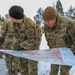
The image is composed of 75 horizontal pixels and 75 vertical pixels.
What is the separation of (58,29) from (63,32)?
123mm

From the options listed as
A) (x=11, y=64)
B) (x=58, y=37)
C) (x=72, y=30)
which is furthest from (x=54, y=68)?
(x=11, y=64)

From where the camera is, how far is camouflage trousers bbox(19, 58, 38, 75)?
274 inches

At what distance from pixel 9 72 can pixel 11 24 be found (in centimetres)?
156

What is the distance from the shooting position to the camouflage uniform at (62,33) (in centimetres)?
628

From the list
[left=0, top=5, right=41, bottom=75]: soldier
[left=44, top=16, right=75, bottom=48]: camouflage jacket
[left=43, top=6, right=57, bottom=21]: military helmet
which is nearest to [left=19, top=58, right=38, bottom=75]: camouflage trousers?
[left=0, top=5, right=41, bottom=75]: soldier

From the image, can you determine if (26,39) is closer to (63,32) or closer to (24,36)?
(24,36)

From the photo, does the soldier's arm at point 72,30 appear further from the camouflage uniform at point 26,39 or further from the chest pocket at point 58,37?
the camouflage uniform at point 26,39

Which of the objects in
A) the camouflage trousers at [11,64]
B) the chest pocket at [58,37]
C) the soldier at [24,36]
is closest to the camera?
the chest pocket at [58,37]

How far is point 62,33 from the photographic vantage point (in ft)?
20.9

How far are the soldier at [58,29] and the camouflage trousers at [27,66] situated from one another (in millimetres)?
612

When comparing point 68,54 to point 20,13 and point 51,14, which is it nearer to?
point 51,14

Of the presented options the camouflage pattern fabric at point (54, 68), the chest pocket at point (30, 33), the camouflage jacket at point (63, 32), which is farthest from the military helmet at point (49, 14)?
the camouflage pattern fabric at point (54, 68)

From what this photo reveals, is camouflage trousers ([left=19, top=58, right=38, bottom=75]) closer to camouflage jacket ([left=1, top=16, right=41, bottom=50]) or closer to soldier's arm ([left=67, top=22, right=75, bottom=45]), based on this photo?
camouflage jacket ([left=1, top=16, right=41, bottom=50])

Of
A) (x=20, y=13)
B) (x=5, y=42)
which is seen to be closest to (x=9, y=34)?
(x=5, y=42)
